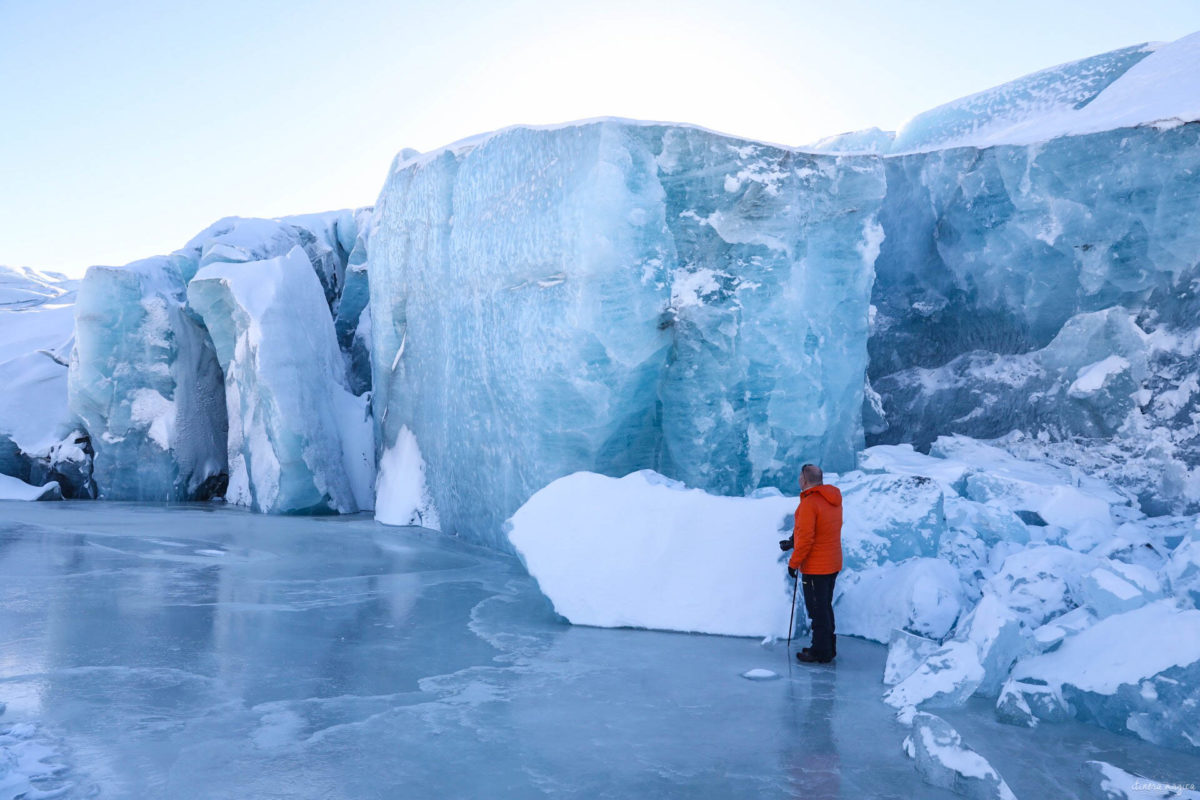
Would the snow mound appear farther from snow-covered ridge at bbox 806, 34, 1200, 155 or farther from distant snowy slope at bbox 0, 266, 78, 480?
snow-covered ridge at bbox 806, 34, 1200, 155

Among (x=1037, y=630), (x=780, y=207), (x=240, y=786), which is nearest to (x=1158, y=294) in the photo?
(x=780, y=207)

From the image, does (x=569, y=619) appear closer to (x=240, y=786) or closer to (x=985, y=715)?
(x=985, y=715)

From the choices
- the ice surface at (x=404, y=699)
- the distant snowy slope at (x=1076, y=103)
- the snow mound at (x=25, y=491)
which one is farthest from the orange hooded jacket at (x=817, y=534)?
the snow mound at (x=25, y=491)

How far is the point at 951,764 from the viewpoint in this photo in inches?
108

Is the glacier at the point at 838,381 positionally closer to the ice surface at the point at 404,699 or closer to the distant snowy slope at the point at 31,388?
the ice surface at the point at 404,699

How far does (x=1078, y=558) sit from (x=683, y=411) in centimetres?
319

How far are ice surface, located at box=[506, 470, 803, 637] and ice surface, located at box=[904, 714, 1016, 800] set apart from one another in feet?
6.16

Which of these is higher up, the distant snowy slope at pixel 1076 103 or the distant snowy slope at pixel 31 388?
the distant snowy slope at pixel 1076 103

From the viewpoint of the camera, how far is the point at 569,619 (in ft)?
16.5

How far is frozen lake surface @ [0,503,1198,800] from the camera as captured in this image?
2707mm

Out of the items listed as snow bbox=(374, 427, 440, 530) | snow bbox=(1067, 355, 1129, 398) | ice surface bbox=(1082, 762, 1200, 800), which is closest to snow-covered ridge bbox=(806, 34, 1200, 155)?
snow bbox=(1067, 355, 1129, 398)

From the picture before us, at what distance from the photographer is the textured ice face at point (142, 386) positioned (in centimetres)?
1240

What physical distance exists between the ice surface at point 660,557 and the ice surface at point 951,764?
6.16 feet

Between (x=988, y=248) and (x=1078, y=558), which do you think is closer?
(x=1078, y=558)
